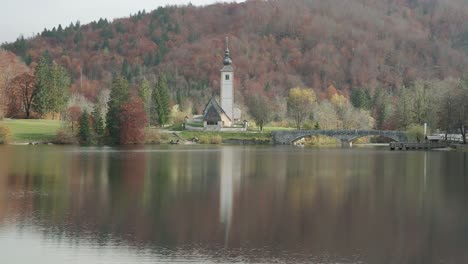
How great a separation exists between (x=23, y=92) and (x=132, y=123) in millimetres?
22561

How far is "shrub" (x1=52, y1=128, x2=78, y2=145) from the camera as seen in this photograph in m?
88.4

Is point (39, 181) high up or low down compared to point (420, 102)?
down

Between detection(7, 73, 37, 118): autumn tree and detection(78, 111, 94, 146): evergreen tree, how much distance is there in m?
17.5

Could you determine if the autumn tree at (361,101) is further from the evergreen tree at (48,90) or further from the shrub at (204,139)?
the evergreen tree at (48,90)

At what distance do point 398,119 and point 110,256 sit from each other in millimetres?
91803

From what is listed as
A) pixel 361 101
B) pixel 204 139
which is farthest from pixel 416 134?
pixel 361 101

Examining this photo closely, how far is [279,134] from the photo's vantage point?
101 metres

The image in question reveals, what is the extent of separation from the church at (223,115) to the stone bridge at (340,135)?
8864mm

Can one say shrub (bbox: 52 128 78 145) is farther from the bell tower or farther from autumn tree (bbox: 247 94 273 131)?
the bell tower

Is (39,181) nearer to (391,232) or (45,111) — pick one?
(391,232)

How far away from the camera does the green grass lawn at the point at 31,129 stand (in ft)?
287

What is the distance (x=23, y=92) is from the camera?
104 m

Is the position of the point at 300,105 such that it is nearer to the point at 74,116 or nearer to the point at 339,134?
the point at 339,134

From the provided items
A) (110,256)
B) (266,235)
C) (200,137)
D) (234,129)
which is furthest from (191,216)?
(234,129)
